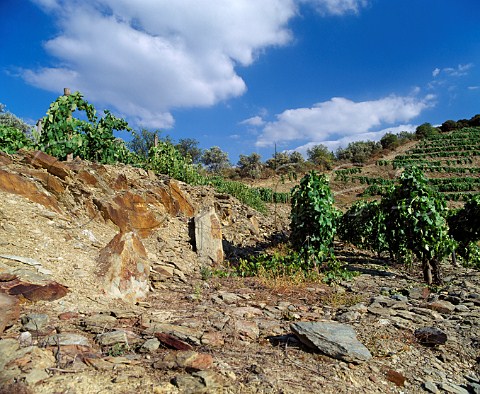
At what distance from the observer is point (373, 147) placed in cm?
5306

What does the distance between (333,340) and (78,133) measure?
870 centimetres

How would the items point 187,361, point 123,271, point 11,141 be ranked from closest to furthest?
point 187,361, point 123,271, point 11,141

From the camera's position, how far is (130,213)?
6781 millimetres

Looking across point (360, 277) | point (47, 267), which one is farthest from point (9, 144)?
point (360, 277)

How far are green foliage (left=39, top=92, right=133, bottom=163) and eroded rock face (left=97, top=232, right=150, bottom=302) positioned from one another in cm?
492

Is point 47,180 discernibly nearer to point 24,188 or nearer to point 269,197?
point 24,188

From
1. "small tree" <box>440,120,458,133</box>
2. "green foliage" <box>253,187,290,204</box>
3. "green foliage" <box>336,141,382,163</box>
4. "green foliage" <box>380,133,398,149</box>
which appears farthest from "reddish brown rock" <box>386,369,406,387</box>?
"small tree" <box>440,120,458,133</box>

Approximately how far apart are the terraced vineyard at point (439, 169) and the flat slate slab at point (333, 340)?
83.8 ft

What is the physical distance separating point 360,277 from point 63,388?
6.73 meters

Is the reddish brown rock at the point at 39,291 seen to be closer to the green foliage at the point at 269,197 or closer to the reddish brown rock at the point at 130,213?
the reddish brown rock at the point at 130,213

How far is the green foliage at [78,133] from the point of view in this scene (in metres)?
8.27

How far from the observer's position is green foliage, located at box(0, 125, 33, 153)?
7.80 meters

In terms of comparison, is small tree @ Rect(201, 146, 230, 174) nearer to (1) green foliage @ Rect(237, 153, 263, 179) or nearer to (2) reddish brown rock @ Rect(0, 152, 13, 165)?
(1) green foliage @ Rect(237, 153, 263, 179)

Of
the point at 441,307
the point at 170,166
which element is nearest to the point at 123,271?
the point at 441,307
